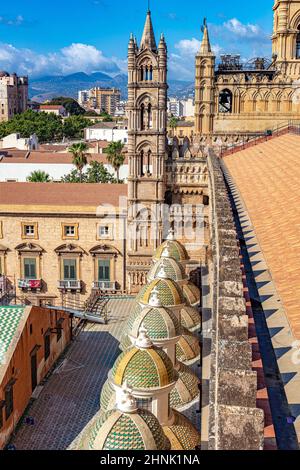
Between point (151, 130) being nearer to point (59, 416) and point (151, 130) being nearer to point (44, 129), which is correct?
point (59, 416)

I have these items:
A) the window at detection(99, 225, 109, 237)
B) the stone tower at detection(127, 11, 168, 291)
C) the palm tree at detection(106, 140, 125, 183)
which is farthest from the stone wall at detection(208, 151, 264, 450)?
the palm tree at detection(106, 140, 125, 183)

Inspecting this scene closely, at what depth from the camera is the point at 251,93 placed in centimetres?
4419

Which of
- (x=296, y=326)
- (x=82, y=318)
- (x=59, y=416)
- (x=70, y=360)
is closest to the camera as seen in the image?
(x=296, y=326)

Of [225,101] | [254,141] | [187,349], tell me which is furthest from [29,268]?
[225,101]

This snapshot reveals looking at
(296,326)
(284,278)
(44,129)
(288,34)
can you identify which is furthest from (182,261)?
(44,129)

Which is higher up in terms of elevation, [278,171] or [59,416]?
[278,171]

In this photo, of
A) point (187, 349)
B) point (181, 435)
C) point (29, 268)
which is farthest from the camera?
point (29, 268)

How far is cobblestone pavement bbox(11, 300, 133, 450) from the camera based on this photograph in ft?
58.6

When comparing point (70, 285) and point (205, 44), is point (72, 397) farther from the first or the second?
point (205, 44)

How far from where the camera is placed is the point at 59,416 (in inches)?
749

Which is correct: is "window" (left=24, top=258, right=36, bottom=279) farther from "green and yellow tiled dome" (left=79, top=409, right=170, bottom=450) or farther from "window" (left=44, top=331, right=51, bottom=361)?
"green and yellow tiled dome" (left=79, top=409, right=170, bottom=450)

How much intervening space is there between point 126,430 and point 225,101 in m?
42.5

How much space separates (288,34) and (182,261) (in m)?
29.8

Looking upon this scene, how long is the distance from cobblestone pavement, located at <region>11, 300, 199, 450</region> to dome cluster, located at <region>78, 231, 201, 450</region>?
40.7 inches
